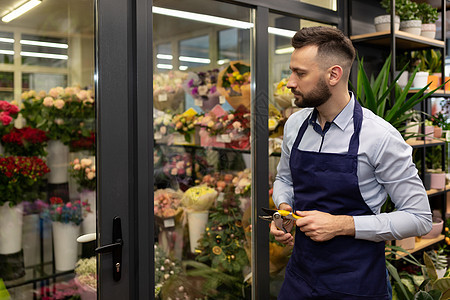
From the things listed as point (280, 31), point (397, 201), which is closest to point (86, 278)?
point (397, 201)

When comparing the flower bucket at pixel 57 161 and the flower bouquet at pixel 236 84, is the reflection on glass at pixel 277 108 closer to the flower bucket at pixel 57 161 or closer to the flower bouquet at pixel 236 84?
the flower bouquet at pixel 236 84

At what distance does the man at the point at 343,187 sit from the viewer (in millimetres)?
1680

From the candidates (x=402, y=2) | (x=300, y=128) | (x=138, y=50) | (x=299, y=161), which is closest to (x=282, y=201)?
(x=299, y=161)

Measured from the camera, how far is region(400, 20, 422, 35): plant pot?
10.2 ft

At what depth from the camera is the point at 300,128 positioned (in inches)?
76.9

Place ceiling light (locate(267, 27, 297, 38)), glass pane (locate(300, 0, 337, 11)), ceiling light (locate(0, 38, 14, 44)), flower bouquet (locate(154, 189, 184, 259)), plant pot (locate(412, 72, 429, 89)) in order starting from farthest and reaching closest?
plant pot (locate(412, 72, 429, 89)), glass pane (locate(300, 0, 337, 11)), ceiling light (locate(267, 27, 297, 38)), flower bouquet (locate(154, 189, 184, 259)), ceiling light (locate(0, 38, 14, 44))

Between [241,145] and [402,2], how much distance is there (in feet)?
5.42

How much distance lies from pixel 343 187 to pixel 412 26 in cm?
196

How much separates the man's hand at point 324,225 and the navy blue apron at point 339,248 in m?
0.07

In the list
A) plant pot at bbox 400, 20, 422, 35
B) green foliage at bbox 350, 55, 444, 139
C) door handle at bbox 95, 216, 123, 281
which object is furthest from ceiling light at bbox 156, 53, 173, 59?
plant pot at bbox 400, 20, 422, 35

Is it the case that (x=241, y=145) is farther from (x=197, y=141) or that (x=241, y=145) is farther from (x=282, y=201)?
(x=282, y=201)

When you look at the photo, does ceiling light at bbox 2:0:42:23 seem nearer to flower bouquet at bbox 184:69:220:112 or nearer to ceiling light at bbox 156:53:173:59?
ceiling light at bbox 156:53:173:59

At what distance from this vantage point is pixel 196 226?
8.46 ft

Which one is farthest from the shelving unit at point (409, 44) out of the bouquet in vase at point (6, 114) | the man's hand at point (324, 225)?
the bouquet in vase at point (6, 114)
